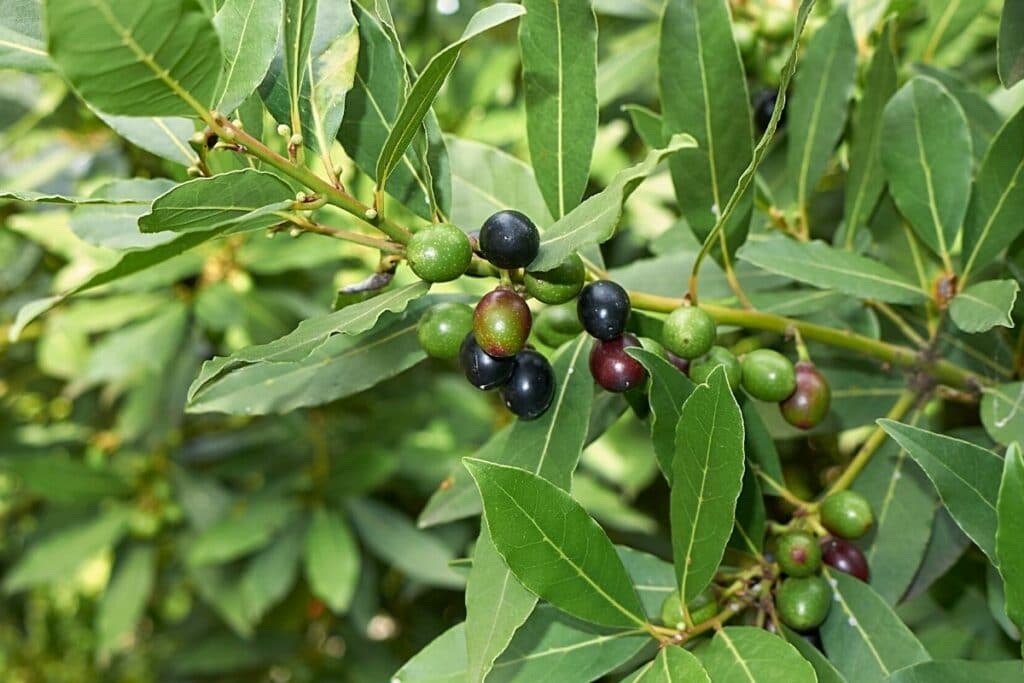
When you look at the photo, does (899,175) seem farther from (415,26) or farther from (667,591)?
(415,26)

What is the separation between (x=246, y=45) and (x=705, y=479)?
55 centimetres

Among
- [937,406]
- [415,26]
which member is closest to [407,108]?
[937,406]

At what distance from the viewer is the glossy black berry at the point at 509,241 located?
2.74 feet

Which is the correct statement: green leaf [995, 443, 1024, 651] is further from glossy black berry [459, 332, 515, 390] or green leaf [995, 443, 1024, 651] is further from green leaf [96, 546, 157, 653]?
green leaf [96, 546, 157, 653]

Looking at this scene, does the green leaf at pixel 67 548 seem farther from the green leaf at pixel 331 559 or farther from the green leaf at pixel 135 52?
the green leaf at pixel 135 52

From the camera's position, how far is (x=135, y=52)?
66cm

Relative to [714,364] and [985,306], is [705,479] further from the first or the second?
[985,306]

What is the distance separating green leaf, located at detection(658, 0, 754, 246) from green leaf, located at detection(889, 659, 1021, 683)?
0.52 metres

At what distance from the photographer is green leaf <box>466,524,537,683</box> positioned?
32.1 inches

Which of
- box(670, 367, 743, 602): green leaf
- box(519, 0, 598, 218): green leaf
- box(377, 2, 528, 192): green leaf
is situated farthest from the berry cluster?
box(377, 2, 528, 192): green leaf

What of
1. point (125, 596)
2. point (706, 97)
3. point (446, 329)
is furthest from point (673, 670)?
point (125, 596)

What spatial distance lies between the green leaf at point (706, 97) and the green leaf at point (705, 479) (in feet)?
1.14

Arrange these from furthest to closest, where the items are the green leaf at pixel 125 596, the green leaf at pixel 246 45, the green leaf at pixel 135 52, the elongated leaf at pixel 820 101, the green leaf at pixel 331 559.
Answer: the green leaf at pixel 125 596 < the green leaf at pixel 331 559 < the elongated leaf at pixel 820 101 < the green leaf at pixel 246 45 < the green leaf at pixel 135 52

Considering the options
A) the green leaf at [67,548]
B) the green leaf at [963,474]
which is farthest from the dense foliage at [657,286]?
the green leaf at [67,548]
